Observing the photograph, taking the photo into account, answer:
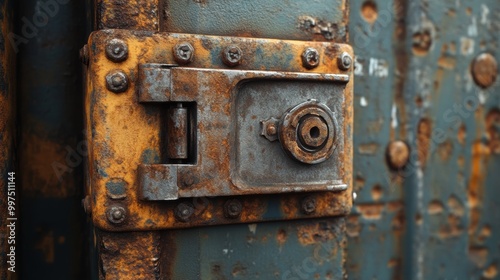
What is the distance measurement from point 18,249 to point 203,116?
39 centimetres

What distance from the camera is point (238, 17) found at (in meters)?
0.70

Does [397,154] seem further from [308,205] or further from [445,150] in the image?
[308,205]

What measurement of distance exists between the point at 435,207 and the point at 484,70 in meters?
0.31

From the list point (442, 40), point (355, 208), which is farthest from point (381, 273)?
point (442, 40)

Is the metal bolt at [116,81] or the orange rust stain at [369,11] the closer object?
the metal bolt at [116,81]

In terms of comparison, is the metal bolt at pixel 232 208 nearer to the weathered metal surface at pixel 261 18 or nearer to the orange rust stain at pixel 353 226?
the weathered metal surface at pixel 261 18

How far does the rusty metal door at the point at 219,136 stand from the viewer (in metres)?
0.63

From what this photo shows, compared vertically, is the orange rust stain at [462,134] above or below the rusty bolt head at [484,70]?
below

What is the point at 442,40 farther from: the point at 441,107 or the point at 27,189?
the point at 27,189

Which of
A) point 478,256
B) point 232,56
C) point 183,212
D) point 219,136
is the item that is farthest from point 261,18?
point 478,256

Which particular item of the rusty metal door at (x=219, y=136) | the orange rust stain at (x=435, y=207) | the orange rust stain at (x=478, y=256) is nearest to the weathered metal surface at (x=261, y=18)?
the rusty metal door at (x=219, y=136)

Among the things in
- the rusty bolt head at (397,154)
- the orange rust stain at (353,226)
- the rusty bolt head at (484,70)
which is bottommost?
the orange rust stain at (353,226)

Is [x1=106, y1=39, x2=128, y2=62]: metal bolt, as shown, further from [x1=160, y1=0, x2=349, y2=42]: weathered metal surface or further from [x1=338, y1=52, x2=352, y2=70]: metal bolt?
[x1=338, y1=52, x2=352, y2=70]: metal bolt

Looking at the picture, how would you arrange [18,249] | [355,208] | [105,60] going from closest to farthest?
[105,60]
[18,249]
[355,208]
